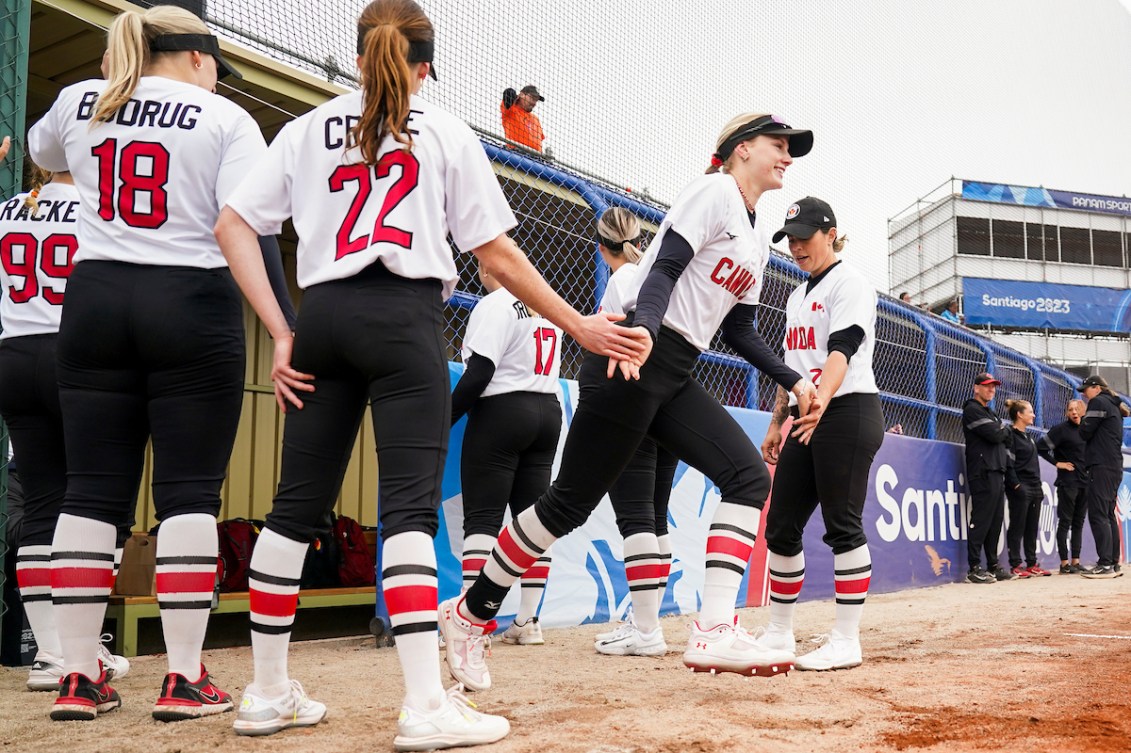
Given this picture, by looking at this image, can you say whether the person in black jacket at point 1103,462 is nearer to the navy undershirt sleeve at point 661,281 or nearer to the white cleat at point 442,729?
the navy undershirt sleeve at point 661,281

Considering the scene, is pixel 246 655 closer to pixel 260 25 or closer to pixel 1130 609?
pixel 260 25

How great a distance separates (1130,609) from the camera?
20.3ft

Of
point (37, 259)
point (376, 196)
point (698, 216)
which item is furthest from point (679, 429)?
point (37, 259)

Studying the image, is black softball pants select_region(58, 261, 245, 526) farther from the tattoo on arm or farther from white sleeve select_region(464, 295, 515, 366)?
the tattoo on arm

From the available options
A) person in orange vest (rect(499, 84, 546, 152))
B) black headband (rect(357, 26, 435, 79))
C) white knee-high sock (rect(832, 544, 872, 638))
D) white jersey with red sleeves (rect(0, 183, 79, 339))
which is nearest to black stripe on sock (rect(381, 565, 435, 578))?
black headband (rect(357, 26, 435, 79))

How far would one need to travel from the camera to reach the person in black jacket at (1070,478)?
11398 mm

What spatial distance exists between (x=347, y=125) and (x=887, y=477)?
6979 mm

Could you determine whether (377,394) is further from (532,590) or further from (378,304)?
(532,590)

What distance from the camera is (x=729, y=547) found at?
318cm

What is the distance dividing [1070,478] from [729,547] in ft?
32.9

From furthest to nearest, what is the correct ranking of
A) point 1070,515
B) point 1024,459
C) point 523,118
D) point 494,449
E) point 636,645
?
1. point 1070,515
2. point 1024,459
3. point 523,118
4. point 494,449
5. point 636,645

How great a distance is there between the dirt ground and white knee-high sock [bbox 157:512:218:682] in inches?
8.0

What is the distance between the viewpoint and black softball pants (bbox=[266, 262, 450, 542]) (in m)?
2.37

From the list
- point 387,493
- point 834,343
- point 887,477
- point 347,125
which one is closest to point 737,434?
point 834,343
